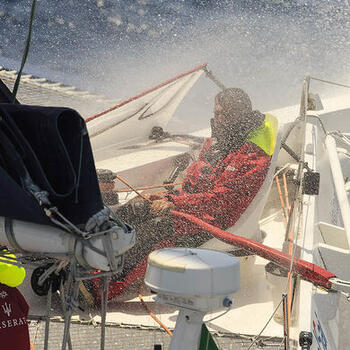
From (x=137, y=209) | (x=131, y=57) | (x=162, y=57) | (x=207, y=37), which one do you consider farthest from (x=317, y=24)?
(x=137, y=209)

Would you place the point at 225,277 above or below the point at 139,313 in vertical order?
above

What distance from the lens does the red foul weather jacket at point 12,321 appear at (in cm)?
184

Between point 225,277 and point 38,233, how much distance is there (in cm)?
50

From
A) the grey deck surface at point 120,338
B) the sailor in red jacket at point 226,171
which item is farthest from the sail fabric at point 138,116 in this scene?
the grey deck surface at point 120,338

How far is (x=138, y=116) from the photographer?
554cm

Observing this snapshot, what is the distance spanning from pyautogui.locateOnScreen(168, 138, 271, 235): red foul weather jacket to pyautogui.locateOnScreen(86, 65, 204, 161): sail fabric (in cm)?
127

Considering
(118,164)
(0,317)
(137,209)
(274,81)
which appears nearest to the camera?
(0,317)

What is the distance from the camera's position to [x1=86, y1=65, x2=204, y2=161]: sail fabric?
205 inches

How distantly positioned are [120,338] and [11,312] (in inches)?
42.9

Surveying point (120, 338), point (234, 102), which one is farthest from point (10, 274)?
point (234, 102)

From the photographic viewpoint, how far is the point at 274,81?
43.3 feet

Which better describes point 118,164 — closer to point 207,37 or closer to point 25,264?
point 25,264

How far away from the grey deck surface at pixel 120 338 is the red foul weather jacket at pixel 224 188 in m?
0.87

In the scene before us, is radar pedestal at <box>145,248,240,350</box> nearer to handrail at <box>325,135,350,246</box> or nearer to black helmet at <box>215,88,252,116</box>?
handrail at <box>325,135,350,246</box>
